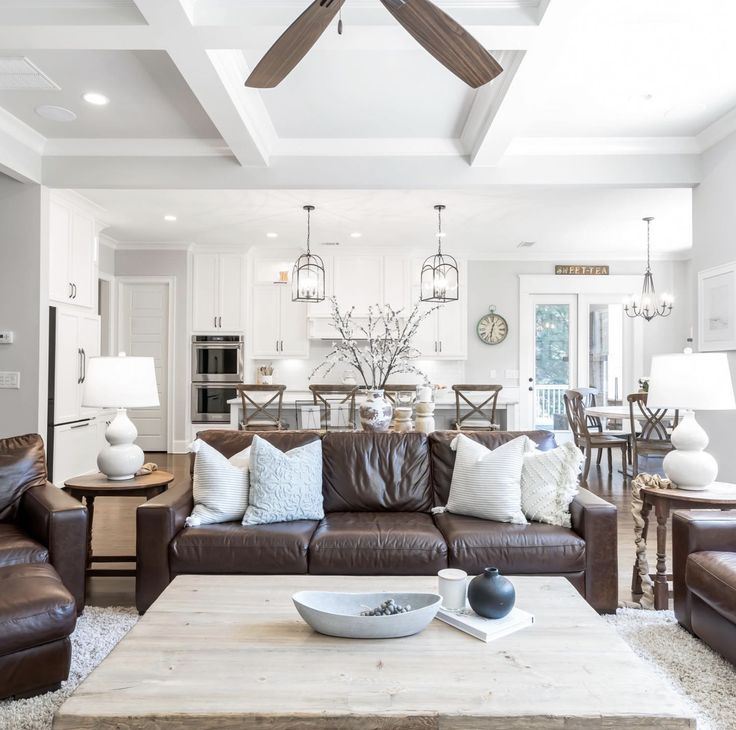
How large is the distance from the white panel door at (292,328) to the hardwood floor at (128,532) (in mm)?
2101

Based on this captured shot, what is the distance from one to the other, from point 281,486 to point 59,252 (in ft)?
11.5

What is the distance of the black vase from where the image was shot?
1.63 meters

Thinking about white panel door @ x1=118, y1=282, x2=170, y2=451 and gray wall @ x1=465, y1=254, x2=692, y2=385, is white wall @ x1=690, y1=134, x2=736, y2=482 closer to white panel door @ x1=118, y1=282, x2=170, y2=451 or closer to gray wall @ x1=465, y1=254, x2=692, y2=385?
gray wall @ x1=465, y1=254, x2=692, y2=385

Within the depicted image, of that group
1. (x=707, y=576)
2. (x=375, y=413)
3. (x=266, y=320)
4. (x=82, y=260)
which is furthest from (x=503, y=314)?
(x=707, y=576)

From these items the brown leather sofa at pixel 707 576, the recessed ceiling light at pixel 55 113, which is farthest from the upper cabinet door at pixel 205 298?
the brown leather sofa at pixel 707 576

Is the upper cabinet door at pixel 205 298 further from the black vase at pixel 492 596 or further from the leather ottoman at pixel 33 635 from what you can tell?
the black vase at pixel 492 596

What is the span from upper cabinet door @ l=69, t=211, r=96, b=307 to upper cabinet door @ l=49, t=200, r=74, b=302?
0.27ft

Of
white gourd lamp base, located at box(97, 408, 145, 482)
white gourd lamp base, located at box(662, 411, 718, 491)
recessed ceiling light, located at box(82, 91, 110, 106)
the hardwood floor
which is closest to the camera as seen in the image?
white gourd lamp base, located at box(662, 411, 718, 491)

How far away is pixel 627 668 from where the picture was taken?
1.43 meters

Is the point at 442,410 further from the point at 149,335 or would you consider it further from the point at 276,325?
the point at 149,335

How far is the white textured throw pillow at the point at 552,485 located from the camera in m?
2.80

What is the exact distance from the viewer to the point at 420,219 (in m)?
6.39

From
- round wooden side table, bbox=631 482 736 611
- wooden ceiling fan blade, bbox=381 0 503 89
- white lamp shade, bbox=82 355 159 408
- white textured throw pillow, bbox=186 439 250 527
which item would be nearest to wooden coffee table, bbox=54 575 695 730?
white textured throw pillow, bbox=186 439 250 527

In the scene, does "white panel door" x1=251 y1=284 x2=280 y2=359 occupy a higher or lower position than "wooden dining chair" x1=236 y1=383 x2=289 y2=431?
higher
